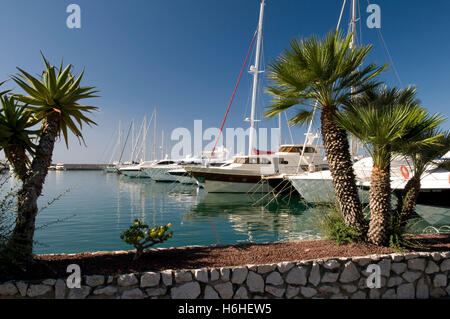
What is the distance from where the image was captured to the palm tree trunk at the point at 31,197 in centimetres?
413

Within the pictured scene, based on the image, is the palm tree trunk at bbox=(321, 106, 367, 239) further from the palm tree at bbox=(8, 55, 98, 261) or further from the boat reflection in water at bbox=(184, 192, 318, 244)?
the palm tree at bbox=(8, 55, 98, 261)

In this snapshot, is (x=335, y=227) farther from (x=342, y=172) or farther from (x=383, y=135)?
(x=383, y=135)

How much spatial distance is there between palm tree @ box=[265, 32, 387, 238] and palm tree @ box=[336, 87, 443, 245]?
13.9 inches

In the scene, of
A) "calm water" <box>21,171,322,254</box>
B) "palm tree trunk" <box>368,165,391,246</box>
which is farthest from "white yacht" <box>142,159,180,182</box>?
"palm tree trunk" <box>368,165,391,246</box>

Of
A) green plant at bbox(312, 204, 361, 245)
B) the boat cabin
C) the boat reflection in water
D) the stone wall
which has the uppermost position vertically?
the boat cabin

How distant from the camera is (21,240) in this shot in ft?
14.2

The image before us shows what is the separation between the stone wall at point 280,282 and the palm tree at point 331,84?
1.22m

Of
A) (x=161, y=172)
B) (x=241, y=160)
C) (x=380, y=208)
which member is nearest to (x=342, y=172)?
(x=380, y=208)

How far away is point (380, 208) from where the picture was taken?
219 inches

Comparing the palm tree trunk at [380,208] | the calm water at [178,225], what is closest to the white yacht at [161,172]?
the calm water at [178,225]

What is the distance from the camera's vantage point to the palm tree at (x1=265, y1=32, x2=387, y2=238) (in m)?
5.68

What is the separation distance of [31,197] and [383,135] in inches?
257

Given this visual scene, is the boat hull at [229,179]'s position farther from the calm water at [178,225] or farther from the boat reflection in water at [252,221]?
the calm water at [178,225]
